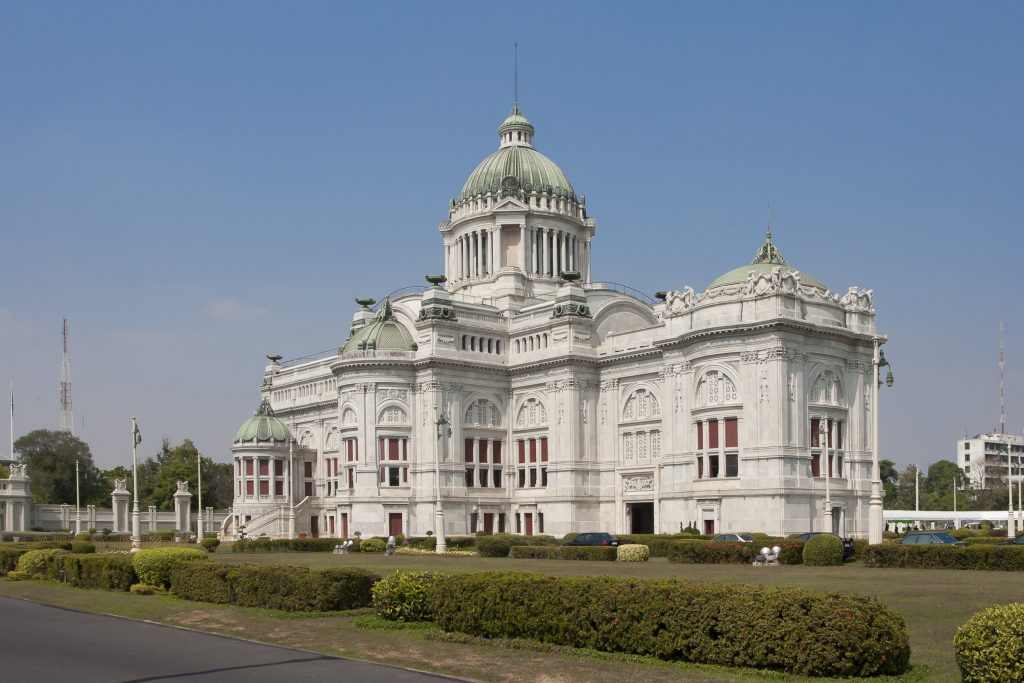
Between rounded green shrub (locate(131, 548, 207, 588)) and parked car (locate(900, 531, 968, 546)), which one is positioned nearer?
rounded green shrub (locate(131, 548, 207, 588))

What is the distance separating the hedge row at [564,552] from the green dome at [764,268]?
2479 centimetres

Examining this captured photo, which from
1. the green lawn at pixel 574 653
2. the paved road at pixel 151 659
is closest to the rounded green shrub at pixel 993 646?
the green lawn at pixel 574 653

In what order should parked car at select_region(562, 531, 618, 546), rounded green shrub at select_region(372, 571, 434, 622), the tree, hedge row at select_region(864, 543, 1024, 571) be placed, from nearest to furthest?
rounded green shrub at select_region(372, 571, 434, 622)
hedge row at select_region(864, 543, 1024, 571)
parked car at select_region(562, 531, 618, 546)
the tree

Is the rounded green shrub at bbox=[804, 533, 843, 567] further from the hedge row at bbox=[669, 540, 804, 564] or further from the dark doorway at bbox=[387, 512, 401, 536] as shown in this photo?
the dark doorway at bbox=[387, 512, 401, 536]

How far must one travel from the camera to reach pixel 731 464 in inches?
2699

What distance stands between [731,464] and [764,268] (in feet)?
43.0

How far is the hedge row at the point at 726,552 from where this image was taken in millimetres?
45281

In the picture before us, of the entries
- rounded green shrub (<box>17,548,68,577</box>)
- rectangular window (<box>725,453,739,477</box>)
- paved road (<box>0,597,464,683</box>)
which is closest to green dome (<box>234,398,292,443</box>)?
rectangular window (<box>725,453,739,477</box>)

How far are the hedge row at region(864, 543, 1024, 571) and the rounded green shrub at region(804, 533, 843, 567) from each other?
1274mm

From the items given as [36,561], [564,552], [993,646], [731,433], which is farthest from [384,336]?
[993,646]

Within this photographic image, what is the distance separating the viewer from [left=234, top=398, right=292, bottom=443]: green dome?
9962 centimetres

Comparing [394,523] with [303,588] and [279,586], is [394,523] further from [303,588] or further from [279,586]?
[303,588]

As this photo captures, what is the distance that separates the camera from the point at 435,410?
8375cm

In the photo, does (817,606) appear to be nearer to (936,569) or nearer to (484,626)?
(484,626)
